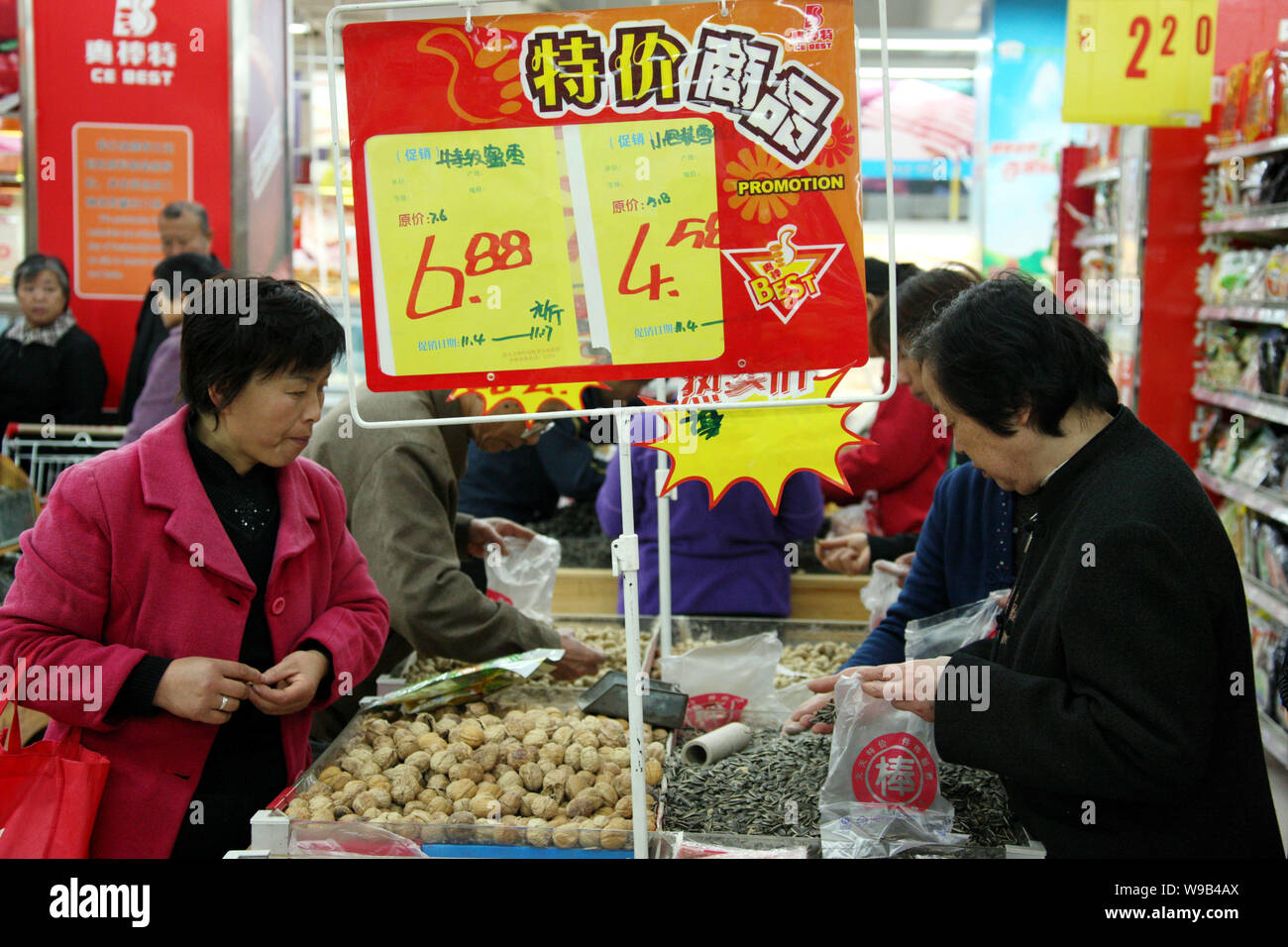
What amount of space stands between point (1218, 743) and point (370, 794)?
135cm

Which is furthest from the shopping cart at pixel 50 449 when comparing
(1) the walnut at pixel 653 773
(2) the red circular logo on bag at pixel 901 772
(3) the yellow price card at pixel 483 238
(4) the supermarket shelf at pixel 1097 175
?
(4) the supermarket shelf at pixel 1097 175

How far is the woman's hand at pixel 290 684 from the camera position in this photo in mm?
1851

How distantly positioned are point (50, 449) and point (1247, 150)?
541 centimetres

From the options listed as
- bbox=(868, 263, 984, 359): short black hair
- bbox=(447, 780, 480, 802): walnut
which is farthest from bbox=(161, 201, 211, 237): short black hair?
bbox=(447, 780, 480, 802): walnut

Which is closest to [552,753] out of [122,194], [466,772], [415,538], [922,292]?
[466,772]

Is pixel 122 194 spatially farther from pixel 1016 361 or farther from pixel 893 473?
pixel 1016 361

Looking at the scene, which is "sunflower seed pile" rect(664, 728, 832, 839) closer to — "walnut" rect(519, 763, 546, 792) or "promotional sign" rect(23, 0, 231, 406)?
"walnut" rect(519, 763, 546, 792)

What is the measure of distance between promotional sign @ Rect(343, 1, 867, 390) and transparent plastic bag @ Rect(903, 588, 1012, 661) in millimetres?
700

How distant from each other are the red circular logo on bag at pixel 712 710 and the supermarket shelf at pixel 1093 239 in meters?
4.65

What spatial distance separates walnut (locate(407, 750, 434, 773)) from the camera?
6.84 feet

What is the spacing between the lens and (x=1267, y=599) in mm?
4598

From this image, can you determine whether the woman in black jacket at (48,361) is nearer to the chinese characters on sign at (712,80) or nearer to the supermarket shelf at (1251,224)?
the chinese characters on sign at (712,80)
